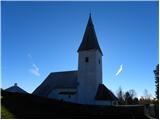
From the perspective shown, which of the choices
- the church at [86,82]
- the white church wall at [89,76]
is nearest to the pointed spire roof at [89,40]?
the church at [86,82]

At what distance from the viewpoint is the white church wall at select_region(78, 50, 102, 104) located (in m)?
36.8

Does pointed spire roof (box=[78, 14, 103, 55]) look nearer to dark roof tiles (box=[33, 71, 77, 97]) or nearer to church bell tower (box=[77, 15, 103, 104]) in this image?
church bell tower (box=[77, 15, 103, 104])

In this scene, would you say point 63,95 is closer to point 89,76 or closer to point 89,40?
point 89,76

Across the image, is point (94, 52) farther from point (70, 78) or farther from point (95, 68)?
point (70, 78)

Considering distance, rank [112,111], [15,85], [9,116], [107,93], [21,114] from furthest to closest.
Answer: [15,85], [107,93], [112,111], [21,114], [9,116]

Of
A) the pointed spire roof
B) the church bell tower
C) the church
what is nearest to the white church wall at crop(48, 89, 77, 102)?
the church

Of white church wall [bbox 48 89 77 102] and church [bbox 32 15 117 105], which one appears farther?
white church wall [bbox 48 89 77 102]

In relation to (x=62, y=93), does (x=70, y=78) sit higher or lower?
higher

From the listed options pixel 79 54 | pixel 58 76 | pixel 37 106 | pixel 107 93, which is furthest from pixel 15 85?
pixel 37 106

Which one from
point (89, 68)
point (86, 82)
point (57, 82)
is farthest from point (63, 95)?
point (89, 68)

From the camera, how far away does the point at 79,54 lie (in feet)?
129

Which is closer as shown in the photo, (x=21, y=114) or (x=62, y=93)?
(x=21, y=114)

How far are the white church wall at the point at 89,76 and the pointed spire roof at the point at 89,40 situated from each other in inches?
31.3

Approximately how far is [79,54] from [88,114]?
2262cm
